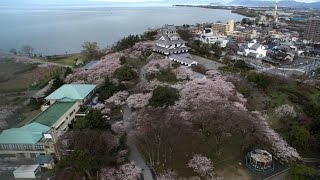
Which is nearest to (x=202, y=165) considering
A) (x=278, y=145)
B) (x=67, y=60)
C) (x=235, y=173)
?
(x=235, y=173)

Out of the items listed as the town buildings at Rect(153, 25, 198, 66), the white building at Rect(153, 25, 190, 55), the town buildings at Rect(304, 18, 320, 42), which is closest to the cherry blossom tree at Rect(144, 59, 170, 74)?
the town buildings at Rect(153, 25, 198, 66)

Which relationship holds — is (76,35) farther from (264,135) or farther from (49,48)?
(264,135)

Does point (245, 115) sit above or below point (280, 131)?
above

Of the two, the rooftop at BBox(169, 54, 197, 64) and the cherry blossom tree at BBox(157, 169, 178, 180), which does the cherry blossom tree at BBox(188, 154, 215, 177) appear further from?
the rooftop at BBox(169, 54, 197, 64)

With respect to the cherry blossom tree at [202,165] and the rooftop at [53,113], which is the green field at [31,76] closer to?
the rooftop at [53,113]

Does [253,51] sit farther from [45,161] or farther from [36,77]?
[45,161]

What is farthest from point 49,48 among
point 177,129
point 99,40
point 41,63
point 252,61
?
point 177,129
